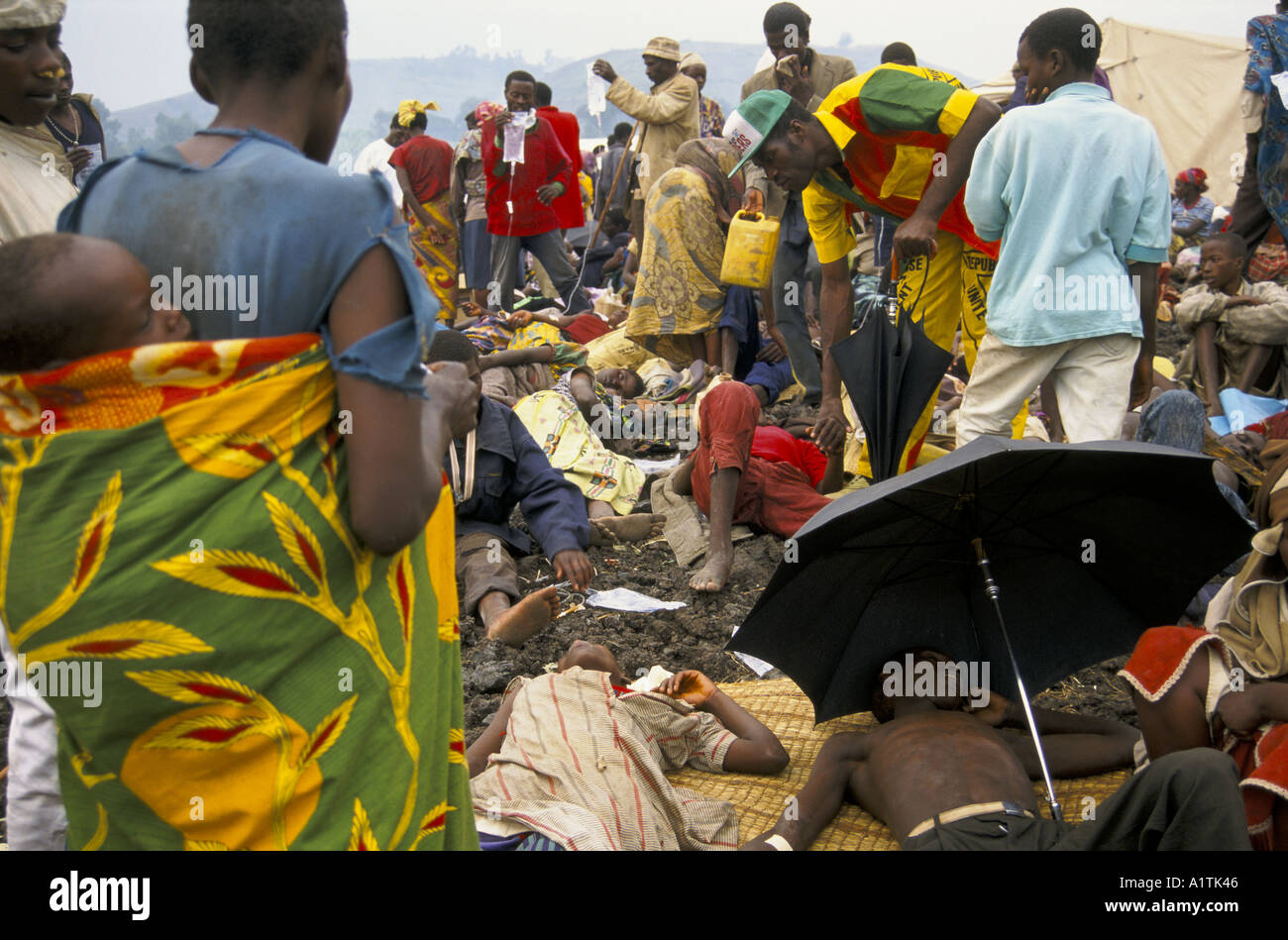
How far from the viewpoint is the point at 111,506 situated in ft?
4.45

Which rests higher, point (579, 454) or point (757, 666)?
point (579, 454)

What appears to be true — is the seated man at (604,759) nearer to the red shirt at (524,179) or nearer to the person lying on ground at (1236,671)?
the person lying on ground at (1236,671)

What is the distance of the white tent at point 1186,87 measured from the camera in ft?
53.0

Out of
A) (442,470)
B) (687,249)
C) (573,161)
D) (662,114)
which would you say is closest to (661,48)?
(662,114)

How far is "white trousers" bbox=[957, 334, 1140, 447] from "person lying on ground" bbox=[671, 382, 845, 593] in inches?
42.8

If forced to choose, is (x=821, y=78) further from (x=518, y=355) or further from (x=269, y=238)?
(x=269, y=238)

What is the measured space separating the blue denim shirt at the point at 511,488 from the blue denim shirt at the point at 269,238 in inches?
131

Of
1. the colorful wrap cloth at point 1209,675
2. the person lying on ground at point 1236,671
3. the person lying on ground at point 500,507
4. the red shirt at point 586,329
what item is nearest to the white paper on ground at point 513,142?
the red shirt at point 586,329

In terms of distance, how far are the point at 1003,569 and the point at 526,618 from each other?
1.65m

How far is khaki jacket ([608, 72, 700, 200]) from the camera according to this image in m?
9.31

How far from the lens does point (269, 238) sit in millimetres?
1375

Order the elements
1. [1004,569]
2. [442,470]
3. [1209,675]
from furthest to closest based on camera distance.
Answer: [1004,569]
[1209,675]
[442,470]

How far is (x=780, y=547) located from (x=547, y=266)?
6.00m
